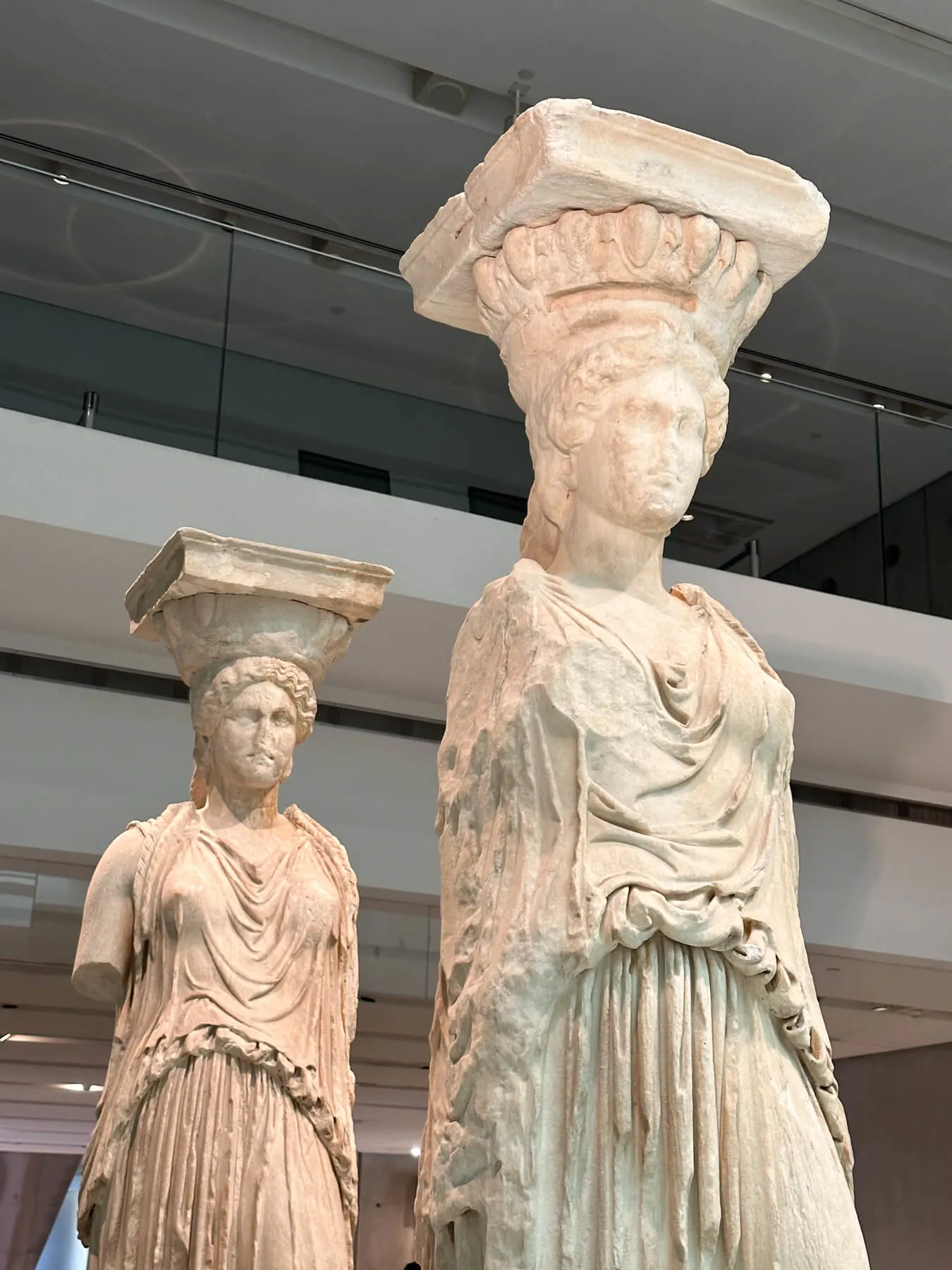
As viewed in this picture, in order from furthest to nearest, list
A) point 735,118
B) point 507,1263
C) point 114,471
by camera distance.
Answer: point 735,118, point 114,471, point 507,1263

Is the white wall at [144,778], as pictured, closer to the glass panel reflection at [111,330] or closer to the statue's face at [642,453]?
the glass panel reflection at [111,330]

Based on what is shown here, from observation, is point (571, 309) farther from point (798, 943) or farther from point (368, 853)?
point (368, 853)

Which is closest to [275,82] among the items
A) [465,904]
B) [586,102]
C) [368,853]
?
[368,853]

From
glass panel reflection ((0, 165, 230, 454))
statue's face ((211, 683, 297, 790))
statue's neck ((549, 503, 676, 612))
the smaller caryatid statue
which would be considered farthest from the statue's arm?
glass panel reflection ((0, 165, 230, 454))

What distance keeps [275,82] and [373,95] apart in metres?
0.53

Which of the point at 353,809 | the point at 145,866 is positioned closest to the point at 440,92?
the point at 353,809

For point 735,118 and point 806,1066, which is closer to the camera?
point 806,1066

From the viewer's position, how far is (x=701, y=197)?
123 inches

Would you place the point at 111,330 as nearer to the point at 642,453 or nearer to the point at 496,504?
the point at 496,504

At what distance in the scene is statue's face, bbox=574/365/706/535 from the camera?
119 inches

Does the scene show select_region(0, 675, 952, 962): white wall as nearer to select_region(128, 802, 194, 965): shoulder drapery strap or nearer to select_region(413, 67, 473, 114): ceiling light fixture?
select_region(128, 802, 194, 965): shoulder drapery strap

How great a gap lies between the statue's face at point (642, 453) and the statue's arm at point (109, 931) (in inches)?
94.9

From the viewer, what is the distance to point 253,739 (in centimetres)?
504

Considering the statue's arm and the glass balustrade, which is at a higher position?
the glass balustrade
